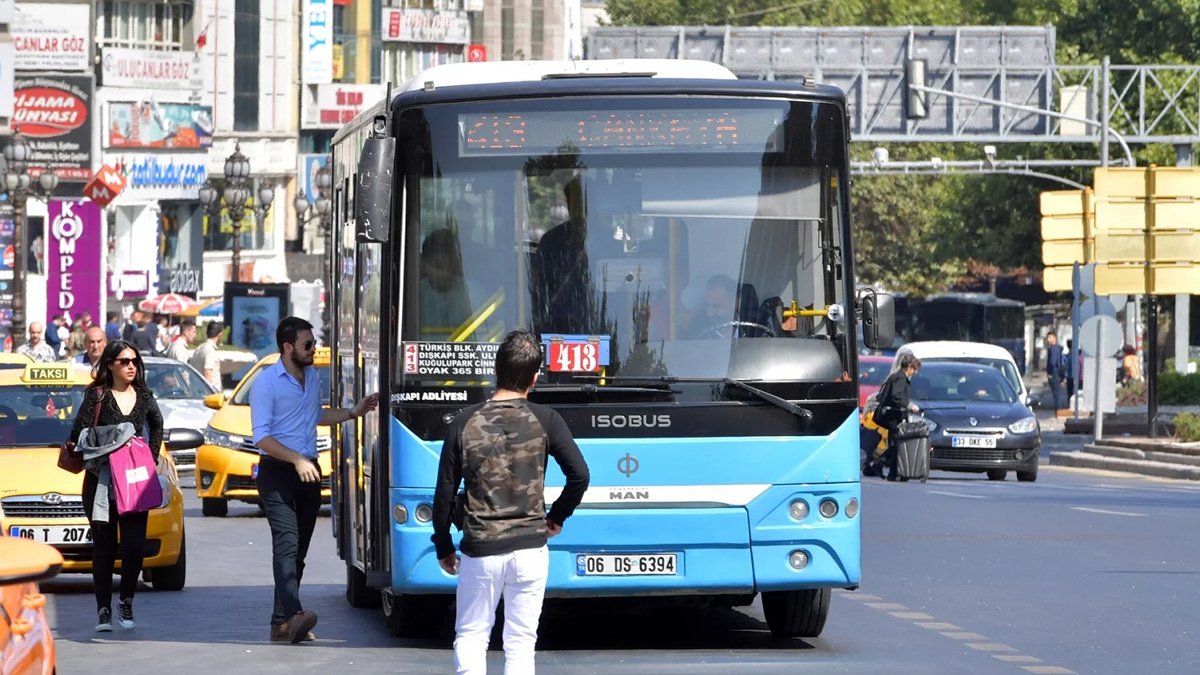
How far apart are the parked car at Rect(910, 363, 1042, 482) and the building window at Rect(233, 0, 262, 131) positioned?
54.4 meters

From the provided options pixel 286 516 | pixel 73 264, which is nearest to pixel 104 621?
pixel 286 516

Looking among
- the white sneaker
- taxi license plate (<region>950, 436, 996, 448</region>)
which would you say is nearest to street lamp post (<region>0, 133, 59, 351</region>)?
taxi license plate (<region>950, 436, 996, 448</region>)

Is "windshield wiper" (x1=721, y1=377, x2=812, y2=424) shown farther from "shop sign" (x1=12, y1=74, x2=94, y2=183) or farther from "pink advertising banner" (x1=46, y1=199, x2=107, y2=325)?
"shop sign" (x1=12, y1=74, x2=94, y2=183)

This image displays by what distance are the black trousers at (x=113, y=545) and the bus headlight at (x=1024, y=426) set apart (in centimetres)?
1975

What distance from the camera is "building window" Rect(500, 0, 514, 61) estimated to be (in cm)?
11600

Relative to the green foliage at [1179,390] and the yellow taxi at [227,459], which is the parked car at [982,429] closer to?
the yellow taxi at [227,459]

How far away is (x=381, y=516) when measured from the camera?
1282cm

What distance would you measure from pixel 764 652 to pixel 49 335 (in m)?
31.5

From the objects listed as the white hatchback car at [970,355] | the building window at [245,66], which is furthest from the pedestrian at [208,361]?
the building window at [245,66]

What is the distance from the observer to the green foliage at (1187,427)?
38719mm

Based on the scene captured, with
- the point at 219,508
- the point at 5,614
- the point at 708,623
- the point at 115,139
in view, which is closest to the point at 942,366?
the point at 219,508

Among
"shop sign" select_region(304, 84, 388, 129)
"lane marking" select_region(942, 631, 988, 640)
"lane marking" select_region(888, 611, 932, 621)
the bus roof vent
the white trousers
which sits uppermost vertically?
"shop sign" select_region(304, 84, 388, 129)

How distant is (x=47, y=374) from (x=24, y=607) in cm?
1151

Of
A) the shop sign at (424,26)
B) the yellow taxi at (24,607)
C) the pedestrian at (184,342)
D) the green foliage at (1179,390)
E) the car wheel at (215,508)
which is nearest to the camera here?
the yellow taxi at (24,607)
